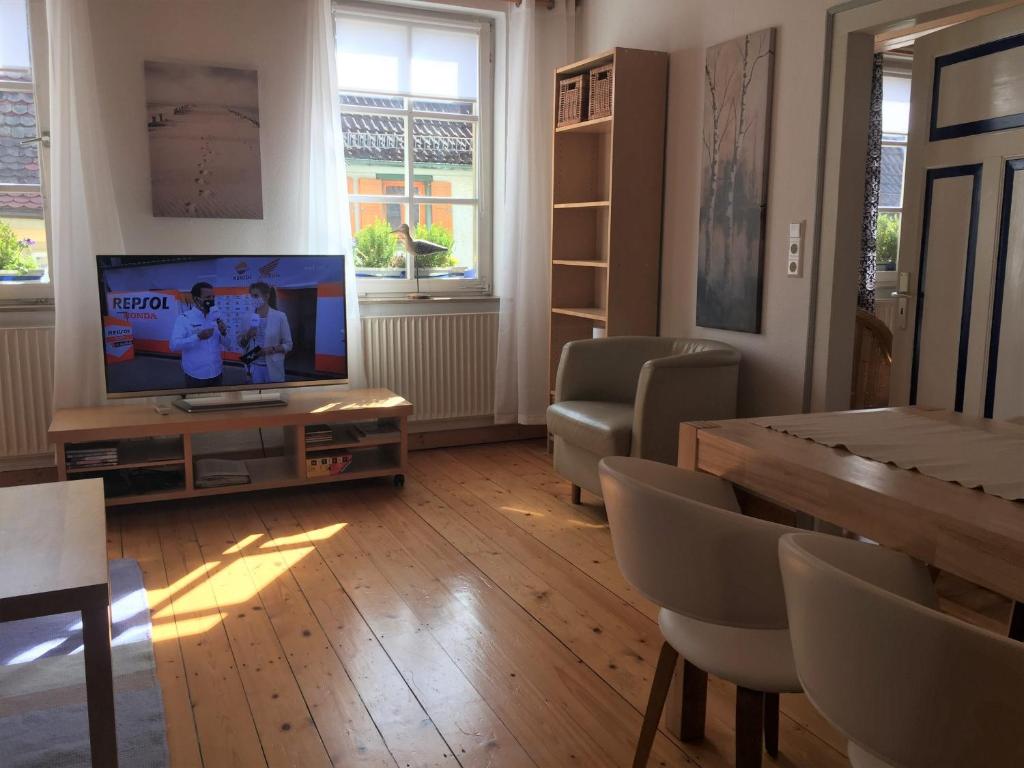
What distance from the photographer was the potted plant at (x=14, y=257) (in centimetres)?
407

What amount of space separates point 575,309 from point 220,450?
201 cm

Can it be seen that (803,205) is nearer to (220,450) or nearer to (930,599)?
(930,599)

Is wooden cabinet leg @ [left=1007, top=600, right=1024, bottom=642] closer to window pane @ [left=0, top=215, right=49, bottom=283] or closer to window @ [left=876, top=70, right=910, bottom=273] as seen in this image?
window @ [left=876, top=70, right=910, bottom=273]

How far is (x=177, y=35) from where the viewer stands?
418 centimetres

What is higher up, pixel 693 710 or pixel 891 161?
pixel 891 161

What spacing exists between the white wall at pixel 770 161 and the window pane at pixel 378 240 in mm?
1500

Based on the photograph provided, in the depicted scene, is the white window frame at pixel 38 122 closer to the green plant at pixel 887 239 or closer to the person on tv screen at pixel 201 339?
the person on tv screen at pixel 201 339

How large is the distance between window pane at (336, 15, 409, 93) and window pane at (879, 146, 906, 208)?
304cm

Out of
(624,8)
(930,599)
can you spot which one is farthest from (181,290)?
(930,599)

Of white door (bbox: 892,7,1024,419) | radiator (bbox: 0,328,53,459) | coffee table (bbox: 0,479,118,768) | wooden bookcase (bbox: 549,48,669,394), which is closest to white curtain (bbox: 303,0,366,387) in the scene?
wooden bookcase (bbox: 549,48,669,394)

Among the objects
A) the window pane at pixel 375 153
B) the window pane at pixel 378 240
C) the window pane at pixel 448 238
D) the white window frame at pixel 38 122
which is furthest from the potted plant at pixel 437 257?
the white window frame at pixel 38 122

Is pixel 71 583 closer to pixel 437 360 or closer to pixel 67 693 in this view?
pixel 67 693

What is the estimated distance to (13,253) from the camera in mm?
4094

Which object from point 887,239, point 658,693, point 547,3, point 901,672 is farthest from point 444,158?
point 901,672
